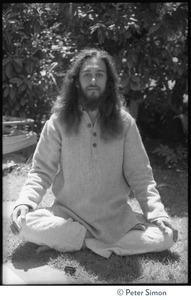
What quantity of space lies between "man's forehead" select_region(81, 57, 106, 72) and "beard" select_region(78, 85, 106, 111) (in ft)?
0.56

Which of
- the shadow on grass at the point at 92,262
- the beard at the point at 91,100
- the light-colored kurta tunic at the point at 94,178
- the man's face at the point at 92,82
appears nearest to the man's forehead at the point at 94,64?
the man's face at the point at 92,82

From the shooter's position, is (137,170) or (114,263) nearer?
(114,263)

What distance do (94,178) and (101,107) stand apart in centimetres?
54

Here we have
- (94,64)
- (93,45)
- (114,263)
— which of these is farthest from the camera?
(93,45)

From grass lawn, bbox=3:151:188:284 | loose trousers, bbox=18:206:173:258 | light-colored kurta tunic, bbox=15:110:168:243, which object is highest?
light-colored kurta tunic, bbox=15:110:168:243

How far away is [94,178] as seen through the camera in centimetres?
343

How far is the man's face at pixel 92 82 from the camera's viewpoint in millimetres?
3432

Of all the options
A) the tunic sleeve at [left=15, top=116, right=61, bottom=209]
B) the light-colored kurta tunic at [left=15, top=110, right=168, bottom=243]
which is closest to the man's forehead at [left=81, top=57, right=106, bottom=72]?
the light-colored kurta tunic at [left=15, top=110, right=168, bottom=243]

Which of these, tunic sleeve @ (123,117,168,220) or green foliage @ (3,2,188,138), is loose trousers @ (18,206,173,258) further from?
green foliage @ (3,2,188,138)

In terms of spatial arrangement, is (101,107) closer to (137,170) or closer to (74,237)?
(137,170)

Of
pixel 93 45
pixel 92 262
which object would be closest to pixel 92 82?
pixel 92 262

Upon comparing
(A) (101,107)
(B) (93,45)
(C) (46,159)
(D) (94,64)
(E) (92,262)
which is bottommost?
(E) (92,262)

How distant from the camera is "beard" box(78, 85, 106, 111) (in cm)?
344

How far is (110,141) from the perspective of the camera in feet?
11.4
